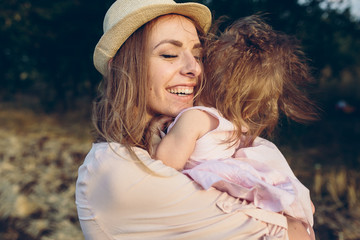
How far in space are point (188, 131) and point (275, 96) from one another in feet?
2.21

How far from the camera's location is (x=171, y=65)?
1.76 m

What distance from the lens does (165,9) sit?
5.64 ft

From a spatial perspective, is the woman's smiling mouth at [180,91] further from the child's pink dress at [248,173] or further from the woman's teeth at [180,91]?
the child's pink dress at [248,173]

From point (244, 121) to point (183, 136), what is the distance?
18.8 inches

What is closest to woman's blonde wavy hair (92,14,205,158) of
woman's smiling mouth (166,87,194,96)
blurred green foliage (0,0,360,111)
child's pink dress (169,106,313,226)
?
Answer: woman's smiling mouth (166,87,194,96)

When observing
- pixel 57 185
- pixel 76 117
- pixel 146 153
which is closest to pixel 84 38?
pixel 76 117

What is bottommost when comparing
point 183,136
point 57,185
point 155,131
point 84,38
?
point 57,185

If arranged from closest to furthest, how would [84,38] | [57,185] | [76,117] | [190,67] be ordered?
1. [190,67]
2. [57,185]
3. [84,38]
4. [76,117]

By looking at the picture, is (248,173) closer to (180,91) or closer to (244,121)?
(244,121)

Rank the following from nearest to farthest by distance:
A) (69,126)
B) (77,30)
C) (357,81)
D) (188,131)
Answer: (188,131)
(77,30)
(69,126)
(357,81)

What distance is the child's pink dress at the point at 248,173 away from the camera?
1380mm

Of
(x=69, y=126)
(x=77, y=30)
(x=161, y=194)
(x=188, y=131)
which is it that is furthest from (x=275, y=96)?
(x=69, y=126)

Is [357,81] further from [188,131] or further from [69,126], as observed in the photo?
[188,131]

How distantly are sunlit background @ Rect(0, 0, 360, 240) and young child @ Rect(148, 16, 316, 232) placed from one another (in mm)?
977
